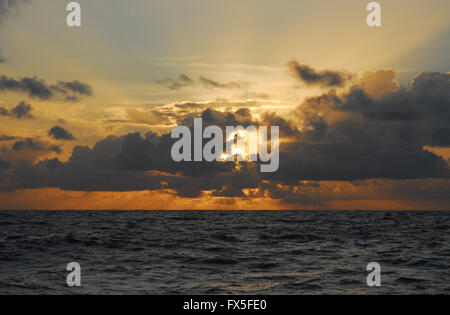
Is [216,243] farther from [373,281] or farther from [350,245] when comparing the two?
[373,281]

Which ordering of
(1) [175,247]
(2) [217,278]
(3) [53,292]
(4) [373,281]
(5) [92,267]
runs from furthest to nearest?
(1) [175,247] < (5) [92,267] < (2) [217,278] < (4) [373,281] < (3) [53,292]

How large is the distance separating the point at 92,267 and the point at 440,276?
63.3 feet

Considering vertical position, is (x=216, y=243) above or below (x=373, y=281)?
above

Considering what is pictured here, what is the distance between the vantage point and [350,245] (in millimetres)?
35156

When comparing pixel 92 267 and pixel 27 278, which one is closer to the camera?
pixel 27 278

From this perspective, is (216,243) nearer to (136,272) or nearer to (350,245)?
(350,245)

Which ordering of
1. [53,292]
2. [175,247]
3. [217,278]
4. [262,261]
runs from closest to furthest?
[53,292] → [217,278] → [262,261] → [175,247]

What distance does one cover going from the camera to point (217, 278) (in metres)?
21.6
